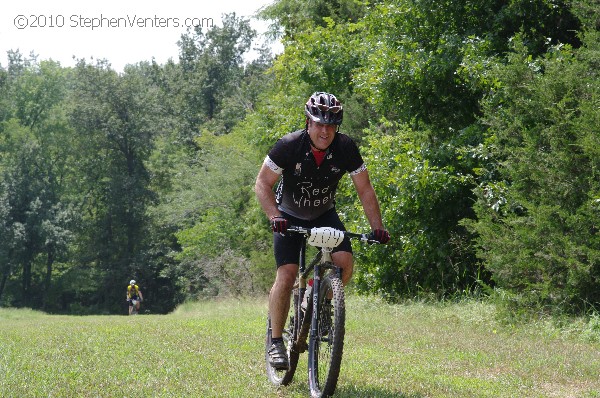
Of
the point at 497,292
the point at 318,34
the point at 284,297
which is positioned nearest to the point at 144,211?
the point at 318,34

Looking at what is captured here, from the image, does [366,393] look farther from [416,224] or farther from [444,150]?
[416,224]

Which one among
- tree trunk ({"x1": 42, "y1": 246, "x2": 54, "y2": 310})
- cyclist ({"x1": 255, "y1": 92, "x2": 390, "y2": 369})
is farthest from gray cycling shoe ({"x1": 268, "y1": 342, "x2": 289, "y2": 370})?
tree trunk ({"x1": 42, "y1": 246, "x2": 54, "y2": 310})

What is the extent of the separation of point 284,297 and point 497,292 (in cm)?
666

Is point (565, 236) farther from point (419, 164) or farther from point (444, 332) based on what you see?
point (419, 164)

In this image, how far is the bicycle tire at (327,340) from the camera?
6.25m

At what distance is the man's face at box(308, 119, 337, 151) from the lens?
673 centimetres

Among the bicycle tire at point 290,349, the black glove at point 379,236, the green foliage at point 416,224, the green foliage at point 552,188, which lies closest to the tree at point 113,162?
the green foliage at point 416,224

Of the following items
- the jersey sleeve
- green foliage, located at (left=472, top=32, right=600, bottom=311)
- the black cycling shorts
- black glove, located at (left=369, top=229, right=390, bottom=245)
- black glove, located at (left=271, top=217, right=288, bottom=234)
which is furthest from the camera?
green foliage, located at (left=472, top=32, right=600, bottom=311)

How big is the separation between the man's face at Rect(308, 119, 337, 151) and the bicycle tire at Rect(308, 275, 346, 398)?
1.04m

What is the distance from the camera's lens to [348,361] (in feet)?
29.1

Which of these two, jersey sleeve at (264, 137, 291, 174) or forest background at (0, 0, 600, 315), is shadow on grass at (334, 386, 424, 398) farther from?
forest background at (0, 0, 600, 315)

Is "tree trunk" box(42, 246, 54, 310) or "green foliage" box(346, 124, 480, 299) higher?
"green foliage" box(346, 124, 480, 299)

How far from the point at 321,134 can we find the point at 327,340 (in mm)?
1591

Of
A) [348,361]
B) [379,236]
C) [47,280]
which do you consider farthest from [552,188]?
[47,280]
